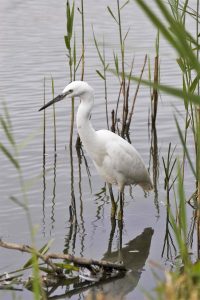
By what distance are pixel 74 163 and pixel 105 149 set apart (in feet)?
4.75

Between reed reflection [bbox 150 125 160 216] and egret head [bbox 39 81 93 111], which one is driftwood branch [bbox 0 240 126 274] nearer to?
egret head [bbox 39 81 93 111]

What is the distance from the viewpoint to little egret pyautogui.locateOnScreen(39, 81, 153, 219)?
5.14 meters

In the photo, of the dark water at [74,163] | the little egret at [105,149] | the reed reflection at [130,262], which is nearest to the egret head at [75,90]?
the little egret at [105,149]

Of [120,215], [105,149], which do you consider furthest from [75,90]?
[120,215]

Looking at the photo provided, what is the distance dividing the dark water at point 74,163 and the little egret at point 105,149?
33 centimetres

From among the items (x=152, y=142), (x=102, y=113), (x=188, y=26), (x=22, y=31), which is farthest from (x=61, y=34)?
(x=152, y=142)

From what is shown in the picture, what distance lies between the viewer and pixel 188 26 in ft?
37.2

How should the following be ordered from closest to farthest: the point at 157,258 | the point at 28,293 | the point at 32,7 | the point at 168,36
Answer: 1. the point at 168,36
2. the point at 28,293
3. the point at 157,258
4. the point at 32,7

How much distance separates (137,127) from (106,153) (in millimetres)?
2245

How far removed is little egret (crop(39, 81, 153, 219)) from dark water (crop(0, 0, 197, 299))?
1.09 ft

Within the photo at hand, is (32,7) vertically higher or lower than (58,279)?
higher

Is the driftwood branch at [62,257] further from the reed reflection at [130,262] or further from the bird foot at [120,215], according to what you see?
the bird foot at [120,215]

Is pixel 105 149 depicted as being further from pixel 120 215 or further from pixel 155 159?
pixel 155 159

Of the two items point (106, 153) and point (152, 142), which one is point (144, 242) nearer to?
point (106, 153)
